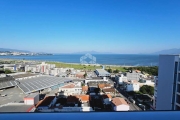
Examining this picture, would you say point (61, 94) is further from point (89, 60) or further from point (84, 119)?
point (89, 60)

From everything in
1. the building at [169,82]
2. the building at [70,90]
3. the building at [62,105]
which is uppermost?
the building at [169,82]

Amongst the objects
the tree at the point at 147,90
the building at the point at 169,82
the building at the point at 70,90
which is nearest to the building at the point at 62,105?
the building at the point at 70,90

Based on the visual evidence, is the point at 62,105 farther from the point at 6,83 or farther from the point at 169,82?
the point at 6,83

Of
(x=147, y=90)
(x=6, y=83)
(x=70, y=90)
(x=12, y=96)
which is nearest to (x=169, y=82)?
(x=147, y=90)

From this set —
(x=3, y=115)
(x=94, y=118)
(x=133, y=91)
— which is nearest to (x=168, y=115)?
(x=94, y=118)

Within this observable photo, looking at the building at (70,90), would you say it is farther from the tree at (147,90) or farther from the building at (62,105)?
the tree at (147,90)

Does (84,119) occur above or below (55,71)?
above

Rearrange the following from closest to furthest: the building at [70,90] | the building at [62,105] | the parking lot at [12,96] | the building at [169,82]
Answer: the building at [169,82] → the building at [62,105] → the parking lot at [12,96] → the building at [70,90]

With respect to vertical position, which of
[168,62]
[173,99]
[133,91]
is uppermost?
[168,62]

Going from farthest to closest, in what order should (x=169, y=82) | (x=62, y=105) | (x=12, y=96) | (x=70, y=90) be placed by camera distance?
(x=70, y=90)
(x=12, y=96)
(x=62, y=105)
(x=169, y=82)
